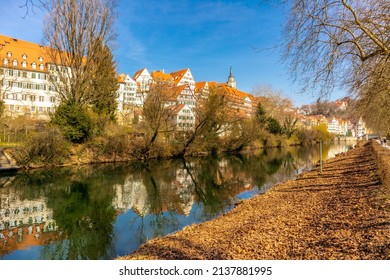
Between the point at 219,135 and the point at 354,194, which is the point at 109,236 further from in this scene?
the point at 219,135

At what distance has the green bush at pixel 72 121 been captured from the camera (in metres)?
24.9

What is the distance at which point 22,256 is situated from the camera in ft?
24.2

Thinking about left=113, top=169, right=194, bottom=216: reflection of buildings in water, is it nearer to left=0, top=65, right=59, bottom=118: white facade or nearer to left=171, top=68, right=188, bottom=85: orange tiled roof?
left=0, top=65, right=59, bottom=118: white facade

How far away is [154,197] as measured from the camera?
46.4 ft

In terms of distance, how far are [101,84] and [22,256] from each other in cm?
2289

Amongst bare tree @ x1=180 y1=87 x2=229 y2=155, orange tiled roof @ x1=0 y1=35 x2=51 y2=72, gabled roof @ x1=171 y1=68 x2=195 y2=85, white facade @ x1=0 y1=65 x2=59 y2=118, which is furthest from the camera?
gabled roof @ x1=171 y1=68 x2=195 y2=85

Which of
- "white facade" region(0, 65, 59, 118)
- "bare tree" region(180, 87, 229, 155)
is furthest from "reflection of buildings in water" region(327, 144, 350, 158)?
"white facade" region(0, 65, 59, 118)

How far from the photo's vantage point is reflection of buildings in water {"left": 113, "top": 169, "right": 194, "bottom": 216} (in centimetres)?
1217

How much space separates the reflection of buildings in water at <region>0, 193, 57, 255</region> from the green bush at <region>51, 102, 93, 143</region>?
12227 millimetres

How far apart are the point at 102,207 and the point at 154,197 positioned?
2634 millimetres

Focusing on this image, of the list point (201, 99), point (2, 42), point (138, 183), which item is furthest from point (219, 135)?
point (2, 42)

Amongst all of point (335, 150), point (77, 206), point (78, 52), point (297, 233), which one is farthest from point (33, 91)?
point (297, 233)

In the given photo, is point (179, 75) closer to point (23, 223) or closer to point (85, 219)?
point (85, 219)

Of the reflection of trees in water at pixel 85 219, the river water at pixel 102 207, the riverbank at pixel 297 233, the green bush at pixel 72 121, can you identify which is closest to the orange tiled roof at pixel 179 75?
the green bush at pixel 72 121
